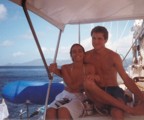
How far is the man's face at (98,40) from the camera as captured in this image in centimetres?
337

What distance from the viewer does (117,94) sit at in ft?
10.5

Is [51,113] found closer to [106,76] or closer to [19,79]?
[106,76]

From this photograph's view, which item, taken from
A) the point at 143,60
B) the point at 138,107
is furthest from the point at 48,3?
the point at 143,60

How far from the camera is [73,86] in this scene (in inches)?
137

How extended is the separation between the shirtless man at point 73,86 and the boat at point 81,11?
0.57ft

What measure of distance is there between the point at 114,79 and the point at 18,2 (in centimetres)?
145

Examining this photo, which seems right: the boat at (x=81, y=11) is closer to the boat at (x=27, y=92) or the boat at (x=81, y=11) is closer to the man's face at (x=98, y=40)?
the man's face at (x=98, y=40)

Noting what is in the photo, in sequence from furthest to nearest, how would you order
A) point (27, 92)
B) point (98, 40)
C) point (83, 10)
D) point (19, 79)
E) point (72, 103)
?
point (19, 79) < point (27, 92) < point (83, 10) < point (98, 40) < point (72, 103)

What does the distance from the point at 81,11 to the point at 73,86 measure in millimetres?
1144

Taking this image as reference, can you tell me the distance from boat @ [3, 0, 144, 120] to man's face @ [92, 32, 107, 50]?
0.50m

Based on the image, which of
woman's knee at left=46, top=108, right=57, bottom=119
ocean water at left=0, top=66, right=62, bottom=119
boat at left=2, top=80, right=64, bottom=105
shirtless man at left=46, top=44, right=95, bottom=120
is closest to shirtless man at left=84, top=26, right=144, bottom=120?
shirtless man at left=46, top=44, right=95, bottom=120

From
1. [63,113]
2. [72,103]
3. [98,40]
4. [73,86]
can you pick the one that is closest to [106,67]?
[98,40]

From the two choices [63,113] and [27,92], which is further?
[27,92]

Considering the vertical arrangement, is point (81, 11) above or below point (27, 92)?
above
